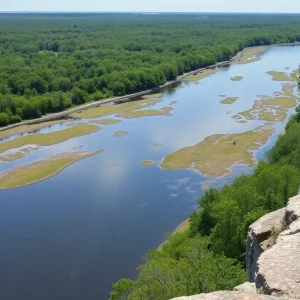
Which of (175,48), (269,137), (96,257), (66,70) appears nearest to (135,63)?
(66,70)

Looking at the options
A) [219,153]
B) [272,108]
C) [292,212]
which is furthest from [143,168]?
[292,212]

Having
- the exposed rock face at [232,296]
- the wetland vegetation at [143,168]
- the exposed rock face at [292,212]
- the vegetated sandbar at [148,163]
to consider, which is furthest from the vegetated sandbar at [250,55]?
the exposed rock face at [232,296]

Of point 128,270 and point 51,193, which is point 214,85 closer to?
point 51,193

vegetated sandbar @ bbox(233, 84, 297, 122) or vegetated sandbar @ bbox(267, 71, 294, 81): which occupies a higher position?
vegetated sandbar @ bbox(267, 71, 294, 81)

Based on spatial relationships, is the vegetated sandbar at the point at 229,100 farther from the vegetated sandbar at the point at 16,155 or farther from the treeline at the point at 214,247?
the treeline at the point at 214,247

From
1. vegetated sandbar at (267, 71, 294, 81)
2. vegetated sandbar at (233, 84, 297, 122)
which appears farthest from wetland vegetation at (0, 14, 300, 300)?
vegetated sandbar at (267, 71, 294, 81)

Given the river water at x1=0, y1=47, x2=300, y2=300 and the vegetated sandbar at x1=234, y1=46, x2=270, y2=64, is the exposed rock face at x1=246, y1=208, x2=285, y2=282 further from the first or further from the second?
the vegetated sandbar at x1=234, y1=46, x2=270, y2=64
